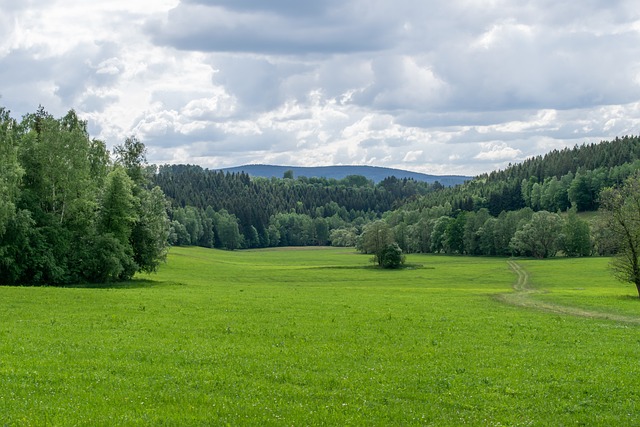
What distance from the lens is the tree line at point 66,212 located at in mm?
55938

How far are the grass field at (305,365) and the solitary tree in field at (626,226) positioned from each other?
55.2 ft

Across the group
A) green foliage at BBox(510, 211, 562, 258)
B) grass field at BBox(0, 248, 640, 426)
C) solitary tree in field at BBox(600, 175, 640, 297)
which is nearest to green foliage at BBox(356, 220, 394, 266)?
green foliage at BBox(510, 211, 562, 258)

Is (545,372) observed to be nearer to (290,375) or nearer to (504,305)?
(290,375)

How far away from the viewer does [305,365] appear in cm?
2184

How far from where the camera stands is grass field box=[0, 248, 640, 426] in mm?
16547

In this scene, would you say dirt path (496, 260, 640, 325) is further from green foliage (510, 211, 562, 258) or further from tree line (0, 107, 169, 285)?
green foliage (510, 211, 562, 258)

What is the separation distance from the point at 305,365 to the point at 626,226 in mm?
44444

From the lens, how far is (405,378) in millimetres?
20328

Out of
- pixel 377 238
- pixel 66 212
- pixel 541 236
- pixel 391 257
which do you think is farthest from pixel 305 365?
pixel 541 236

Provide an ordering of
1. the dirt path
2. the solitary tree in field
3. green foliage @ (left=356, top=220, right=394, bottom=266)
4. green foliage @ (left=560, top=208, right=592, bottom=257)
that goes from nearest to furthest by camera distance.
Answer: the dirt path → the solitary tree in field → green foliage @ (left=356, top=220, right=394, bottom=266) → green foliage @ (left=560, top=208, right=592, bottom=257)

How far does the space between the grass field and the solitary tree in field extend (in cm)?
1683

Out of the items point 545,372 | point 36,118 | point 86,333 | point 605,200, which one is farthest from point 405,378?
point 36,118

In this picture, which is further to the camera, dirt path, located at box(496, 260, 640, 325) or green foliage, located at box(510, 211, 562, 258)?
green foliage, located at box(510, 211, 562, 258)

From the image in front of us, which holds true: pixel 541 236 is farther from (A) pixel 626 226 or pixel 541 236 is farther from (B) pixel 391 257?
(A) pixel 626 226
